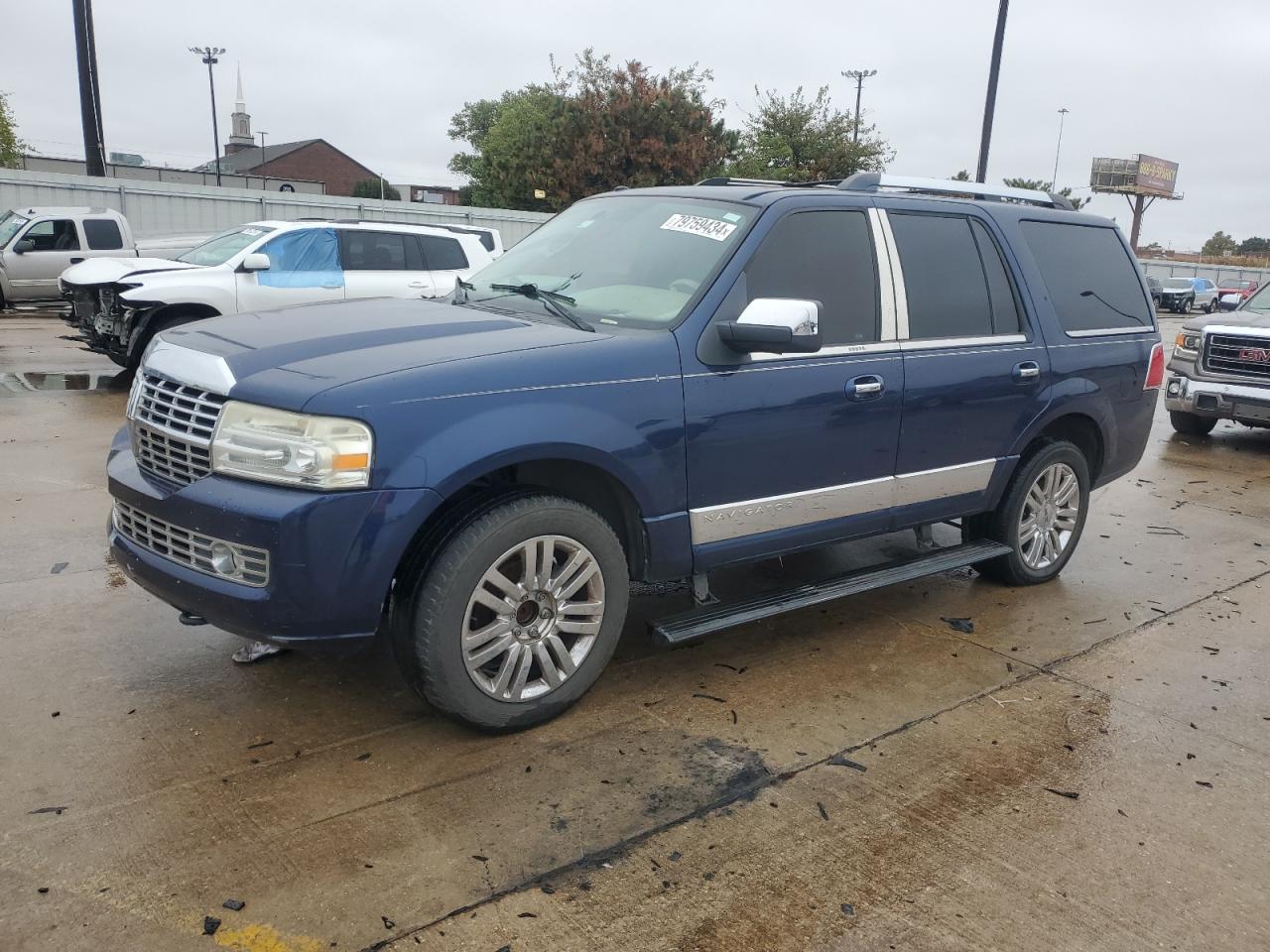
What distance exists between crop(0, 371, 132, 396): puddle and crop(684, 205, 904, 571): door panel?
8.70 meters

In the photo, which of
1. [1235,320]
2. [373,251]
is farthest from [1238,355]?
[373,251]

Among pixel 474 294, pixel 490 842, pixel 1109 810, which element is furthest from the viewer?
pixel 474 294

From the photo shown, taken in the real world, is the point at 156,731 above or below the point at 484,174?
below

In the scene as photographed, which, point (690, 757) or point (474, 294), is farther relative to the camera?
point (474, 294)

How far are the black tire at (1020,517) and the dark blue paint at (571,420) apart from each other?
0.51 ft

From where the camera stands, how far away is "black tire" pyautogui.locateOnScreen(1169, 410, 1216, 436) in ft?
37.4

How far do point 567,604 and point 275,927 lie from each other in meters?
1.42

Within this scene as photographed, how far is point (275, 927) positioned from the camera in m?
2.63

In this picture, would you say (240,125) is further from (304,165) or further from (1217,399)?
(1217,399)

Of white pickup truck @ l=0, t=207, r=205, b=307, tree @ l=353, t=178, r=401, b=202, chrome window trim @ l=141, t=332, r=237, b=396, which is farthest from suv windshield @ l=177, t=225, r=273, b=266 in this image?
tree @ l=353, t=178, r=401, b=202

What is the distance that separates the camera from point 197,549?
333cm

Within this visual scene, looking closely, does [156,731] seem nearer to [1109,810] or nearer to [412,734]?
[412,734]

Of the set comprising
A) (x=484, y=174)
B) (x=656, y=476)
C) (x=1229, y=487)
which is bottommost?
(x=1229, y=487)

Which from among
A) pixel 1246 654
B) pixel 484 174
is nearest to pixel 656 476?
pixel 1246 654
